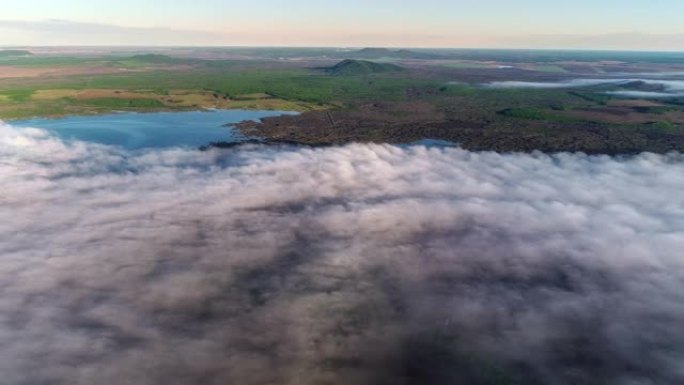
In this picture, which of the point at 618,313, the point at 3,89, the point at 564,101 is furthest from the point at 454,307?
the point at 3,89

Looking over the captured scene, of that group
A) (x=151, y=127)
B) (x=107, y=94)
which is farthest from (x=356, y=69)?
(x=151, y=127)

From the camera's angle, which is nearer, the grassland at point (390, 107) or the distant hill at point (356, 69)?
the grassland at point (390, 107)

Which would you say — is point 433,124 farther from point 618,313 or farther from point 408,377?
point 408,377

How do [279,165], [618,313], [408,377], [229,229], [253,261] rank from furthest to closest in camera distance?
[279,165] < [229,229] < [253,261] < [618,313] < [408,377]

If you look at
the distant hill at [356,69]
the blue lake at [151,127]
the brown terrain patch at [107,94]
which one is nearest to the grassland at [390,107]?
the brown terrain patch at [107,94]

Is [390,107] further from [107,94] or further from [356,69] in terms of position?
[356,69]

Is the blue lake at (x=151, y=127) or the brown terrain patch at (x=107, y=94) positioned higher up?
the brown terrain patch at (x=107, y=94)

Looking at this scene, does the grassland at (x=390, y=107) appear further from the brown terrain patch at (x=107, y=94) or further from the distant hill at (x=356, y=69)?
the distant hill at (x=356, y=69)

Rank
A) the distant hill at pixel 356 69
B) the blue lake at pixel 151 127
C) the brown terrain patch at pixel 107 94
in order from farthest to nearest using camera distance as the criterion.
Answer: the distant hill at pixel 356 69 → the brown terrain patch at pixel 107 94 → the blue lake at pixel 151 127

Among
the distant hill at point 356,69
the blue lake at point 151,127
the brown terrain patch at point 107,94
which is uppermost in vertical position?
the distant hill at point 356,69
